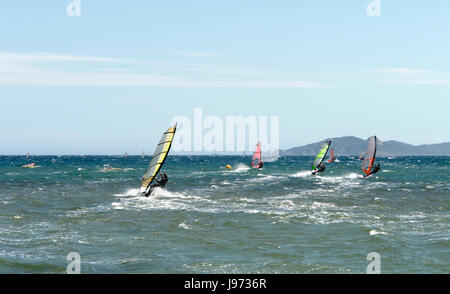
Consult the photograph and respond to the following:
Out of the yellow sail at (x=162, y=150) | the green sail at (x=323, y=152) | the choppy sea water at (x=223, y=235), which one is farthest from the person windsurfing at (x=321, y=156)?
the yellow sail at (x=162, y=150)

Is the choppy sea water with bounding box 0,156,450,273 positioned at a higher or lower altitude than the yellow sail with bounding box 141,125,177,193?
lower

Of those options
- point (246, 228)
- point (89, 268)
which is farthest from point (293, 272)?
point (246, 228)

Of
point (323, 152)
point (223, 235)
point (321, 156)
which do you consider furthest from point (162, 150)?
point (321, 156)

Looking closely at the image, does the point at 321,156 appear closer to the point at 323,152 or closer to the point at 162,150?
the point at 323,152

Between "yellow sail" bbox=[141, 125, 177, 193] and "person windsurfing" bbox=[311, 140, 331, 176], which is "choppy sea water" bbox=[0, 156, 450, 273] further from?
"person windsurfing" bbox=[311, 140, 331, 176]

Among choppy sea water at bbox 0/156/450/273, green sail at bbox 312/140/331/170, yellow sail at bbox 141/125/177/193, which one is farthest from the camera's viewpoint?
green sail at bbox 312/140/331/170

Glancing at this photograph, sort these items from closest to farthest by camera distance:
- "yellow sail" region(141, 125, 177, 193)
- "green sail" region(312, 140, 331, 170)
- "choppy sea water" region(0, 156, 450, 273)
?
"choppy sea water" region(0, 156, 450, 273) < "yellow sail" region(141, 125, 177, 193) < "green sail" region(312, 140, 331, 170)

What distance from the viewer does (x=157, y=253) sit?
55.1 ft

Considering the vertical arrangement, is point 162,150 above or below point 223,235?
above


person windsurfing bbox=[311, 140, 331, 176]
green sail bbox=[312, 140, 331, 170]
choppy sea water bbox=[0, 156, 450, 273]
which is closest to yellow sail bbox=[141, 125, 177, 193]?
choppy sea water bbox=[0, 156, 450, 273]

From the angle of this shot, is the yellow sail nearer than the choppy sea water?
No

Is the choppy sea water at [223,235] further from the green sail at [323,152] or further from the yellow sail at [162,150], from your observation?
the green sail at [323,152]

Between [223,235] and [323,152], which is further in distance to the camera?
[323,152]
